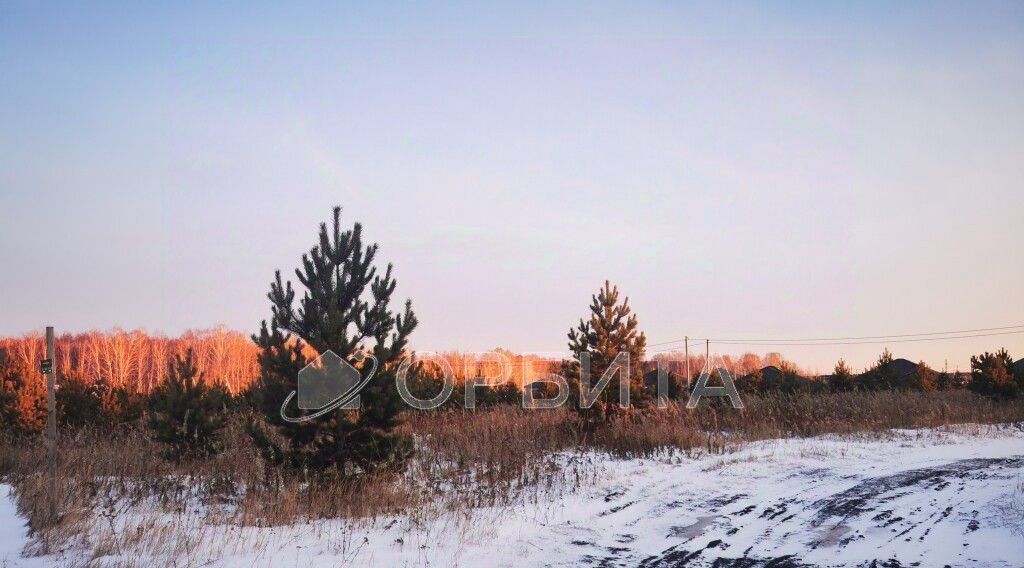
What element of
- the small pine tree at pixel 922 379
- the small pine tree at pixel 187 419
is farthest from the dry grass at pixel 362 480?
the small pine tree at pixel 922 379

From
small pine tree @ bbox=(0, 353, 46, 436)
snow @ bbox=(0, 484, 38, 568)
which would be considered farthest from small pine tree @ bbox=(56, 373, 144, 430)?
snow @ bbox=(0, 484, 38, 568)

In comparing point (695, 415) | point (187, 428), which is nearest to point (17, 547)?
point (187, 428)

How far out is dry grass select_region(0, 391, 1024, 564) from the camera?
7230mm

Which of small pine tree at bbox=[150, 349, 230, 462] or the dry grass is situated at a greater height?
small pine tree at bbox=[150, 349, 230, 462]

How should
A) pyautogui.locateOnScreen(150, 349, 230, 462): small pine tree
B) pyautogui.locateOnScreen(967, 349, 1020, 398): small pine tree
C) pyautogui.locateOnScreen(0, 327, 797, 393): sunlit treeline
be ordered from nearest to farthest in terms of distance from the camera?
pyautogui.locateOnScreen(150, 349, 230, 462): small pine tree, pyautogui.locateOnScreen(967, 349, 1020, 398): small pine tree, pyautogui.locateOnScreen(0, 327, 797, 393): sunlit treeline

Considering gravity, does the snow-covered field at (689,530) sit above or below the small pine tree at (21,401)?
below

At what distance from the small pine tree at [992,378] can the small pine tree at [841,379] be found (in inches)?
237

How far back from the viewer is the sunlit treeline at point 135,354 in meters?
67.9

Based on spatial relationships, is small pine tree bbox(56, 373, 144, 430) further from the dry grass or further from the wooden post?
the wooden post

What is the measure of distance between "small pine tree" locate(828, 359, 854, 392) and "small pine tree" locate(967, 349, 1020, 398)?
6011mm

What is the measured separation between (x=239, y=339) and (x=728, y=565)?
94.3 meters

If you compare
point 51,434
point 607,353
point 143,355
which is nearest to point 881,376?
point 607,353

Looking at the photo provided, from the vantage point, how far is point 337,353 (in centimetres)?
920

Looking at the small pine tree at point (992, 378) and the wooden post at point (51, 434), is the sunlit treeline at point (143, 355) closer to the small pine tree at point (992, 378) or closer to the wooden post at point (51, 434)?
the small pine tree at point (992, 378)
